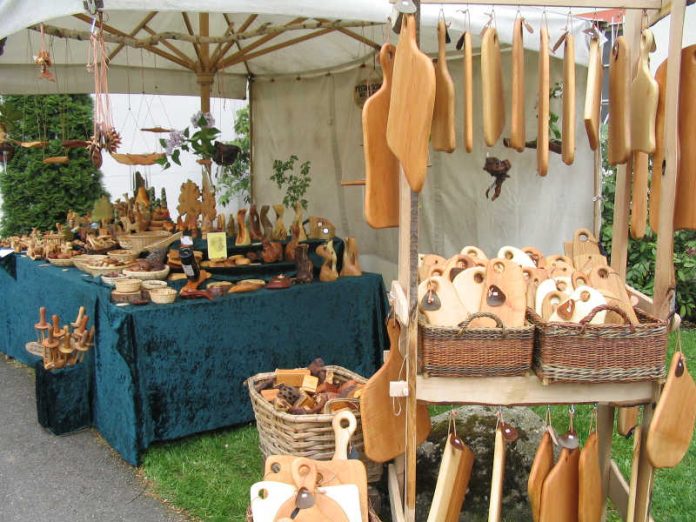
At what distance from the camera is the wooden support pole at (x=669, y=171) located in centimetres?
169

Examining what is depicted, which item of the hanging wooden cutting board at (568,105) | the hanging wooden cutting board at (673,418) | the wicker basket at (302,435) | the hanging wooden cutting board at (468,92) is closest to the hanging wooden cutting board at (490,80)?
the hanging wooden cutting board at (468,92)

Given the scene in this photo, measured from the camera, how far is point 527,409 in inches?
106

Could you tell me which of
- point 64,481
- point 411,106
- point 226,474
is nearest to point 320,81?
point 226,474

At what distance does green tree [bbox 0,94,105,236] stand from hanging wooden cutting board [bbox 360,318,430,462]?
6.10m

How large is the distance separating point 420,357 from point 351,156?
12.4 ft

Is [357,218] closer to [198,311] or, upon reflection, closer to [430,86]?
[198,311]

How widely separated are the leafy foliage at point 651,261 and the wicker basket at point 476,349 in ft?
12.8

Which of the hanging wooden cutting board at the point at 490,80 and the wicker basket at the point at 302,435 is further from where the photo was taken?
the wicker basket at the point at 302,435

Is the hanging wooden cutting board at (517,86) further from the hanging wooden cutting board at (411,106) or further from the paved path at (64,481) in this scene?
the paved path at (64,481)

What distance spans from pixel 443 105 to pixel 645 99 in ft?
1.83

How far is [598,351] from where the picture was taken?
1.67 metres

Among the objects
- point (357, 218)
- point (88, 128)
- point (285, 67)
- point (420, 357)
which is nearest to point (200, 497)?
point (420, 357)

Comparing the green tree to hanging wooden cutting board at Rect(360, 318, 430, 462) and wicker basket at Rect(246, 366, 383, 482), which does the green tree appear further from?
hanging wooden cutting board at Rect(360, 318, 430, 462)

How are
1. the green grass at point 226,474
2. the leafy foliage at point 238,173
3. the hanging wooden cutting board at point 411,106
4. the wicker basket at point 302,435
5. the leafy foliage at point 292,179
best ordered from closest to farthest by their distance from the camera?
1. the hanging wooden cutting board at point 411,106
2. the wicker basket at point 302,435
3. the green grass at point 226,474
4. the leafy foliage at point 292,179
5. the leafy foliage at point 238,173
